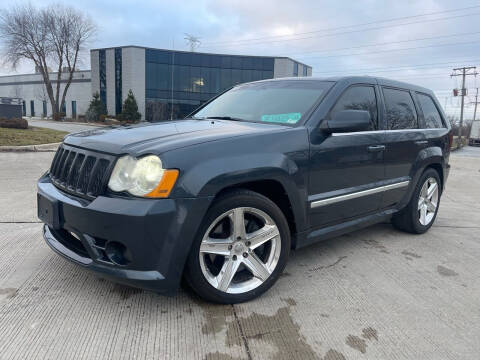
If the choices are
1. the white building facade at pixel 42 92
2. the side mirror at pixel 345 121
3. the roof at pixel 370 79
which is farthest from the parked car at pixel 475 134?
the side mirror at pixel 345 121

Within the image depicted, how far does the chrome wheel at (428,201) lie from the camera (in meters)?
4.50

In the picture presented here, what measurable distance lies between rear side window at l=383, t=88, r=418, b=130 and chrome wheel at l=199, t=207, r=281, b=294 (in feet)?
6.17

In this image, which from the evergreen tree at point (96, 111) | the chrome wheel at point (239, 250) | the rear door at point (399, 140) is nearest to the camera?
the chrome wheel at point (239, 250)

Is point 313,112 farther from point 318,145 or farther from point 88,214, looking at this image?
point 88,214

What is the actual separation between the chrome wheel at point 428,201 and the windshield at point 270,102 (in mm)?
2022

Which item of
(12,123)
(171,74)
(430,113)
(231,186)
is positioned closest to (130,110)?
(171,74)

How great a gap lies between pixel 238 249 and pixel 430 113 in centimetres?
329

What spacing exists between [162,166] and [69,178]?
85 centimetres

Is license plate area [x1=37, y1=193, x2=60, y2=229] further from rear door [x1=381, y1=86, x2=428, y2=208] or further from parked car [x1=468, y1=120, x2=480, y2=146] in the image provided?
parked car [x1=468, y1=120, x2=480, y2=146]

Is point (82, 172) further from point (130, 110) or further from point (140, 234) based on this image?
point (130, 110)

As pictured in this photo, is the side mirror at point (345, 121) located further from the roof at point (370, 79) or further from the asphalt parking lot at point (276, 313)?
the asphalt parking lot at point (276, 313)

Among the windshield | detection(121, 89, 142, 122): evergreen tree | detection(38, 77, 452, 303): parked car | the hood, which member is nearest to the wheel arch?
detection(38, 77, 452, 303): parked car

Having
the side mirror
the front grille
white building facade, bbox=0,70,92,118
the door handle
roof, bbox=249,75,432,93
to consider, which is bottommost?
the front grille

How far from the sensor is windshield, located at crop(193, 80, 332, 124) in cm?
327
